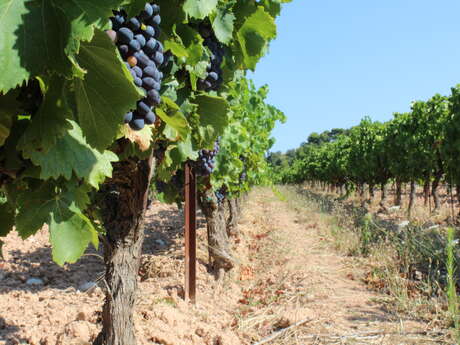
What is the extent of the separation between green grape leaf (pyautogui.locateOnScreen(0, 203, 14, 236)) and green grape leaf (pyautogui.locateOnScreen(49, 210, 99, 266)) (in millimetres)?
274

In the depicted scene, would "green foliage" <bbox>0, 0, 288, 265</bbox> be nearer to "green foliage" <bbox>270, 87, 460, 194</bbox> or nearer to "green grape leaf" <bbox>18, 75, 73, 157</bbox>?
"green grape leaf" <bbox>18, 75, 73, 157</bbox>

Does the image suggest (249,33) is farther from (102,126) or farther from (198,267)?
(198,267)

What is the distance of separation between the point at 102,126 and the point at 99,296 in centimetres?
408

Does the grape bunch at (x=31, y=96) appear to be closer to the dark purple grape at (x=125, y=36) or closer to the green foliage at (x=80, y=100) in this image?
the green foliage at (x=80, y=100)

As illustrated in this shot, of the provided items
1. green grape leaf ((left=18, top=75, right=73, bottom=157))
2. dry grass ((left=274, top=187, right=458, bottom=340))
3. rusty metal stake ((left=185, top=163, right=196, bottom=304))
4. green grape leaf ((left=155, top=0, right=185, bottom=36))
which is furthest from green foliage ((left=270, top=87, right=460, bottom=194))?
green grape leaf ((left=18, top=75, right=73, bottom=157))

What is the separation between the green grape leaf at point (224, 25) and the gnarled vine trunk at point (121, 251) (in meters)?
0.99

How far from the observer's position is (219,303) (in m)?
5.29

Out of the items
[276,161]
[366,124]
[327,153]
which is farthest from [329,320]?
[276,161]

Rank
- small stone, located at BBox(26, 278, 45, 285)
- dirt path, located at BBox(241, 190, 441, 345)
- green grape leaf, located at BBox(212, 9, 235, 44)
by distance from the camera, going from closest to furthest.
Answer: green grape leaf, located at BBox(212, 9, 235, 44)
dirt path, located at BBox(241, 190, 441, 345)
small stone, located at BBox(26, 278, 45, 285)

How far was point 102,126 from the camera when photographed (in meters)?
1.08

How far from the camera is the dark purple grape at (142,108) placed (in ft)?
4.52

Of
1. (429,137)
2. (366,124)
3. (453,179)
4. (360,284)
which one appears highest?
(366,124)

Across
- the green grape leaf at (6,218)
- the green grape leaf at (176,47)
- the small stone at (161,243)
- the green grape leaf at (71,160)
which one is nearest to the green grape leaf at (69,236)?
the green grape leaf at (71,160)

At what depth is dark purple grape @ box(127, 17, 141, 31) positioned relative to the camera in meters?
1.32
